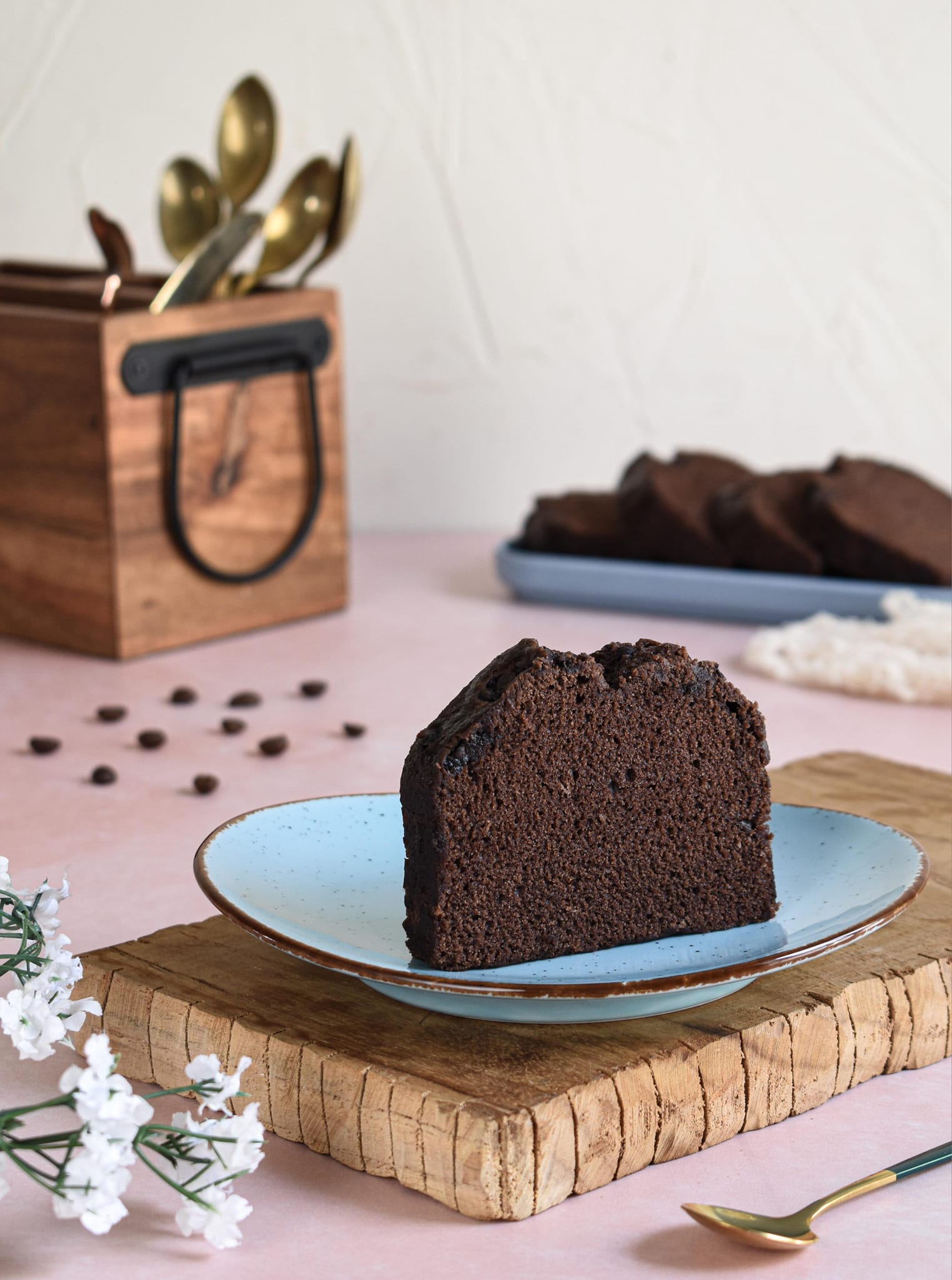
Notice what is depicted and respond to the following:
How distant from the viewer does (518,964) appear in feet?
2.16

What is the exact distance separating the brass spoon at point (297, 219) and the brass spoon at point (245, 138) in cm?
6

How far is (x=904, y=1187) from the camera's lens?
1.98 ft

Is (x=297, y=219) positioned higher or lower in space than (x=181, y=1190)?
higher

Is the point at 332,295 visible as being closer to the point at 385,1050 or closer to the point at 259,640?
the point at 259,640

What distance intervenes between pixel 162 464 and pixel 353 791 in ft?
1.35

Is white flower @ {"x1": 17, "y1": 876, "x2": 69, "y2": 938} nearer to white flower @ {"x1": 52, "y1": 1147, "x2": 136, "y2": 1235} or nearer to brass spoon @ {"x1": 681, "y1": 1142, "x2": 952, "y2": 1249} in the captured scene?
white flower @ {"x1": 52, "y1": 1147, "x2": 136, "y2": 1235}

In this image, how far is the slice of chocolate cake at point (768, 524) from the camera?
4.96 ft

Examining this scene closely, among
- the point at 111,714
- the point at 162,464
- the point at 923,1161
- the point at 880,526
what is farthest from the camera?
the point at 880,526

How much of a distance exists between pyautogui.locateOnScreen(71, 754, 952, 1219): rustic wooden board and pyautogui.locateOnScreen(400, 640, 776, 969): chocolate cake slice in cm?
4

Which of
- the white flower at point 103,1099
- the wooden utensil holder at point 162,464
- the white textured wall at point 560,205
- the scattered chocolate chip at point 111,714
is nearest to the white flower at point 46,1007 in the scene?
the white flower at point 103,1099

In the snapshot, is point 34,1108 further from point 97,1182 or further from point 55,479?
point 55,479

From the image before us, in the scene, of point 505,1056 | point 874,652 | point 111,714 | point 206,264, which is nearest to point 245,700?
point 111,714

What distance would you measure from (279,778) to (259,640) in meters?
0.37

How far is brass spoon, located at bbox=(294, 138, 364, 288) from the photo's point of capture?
1.45m
